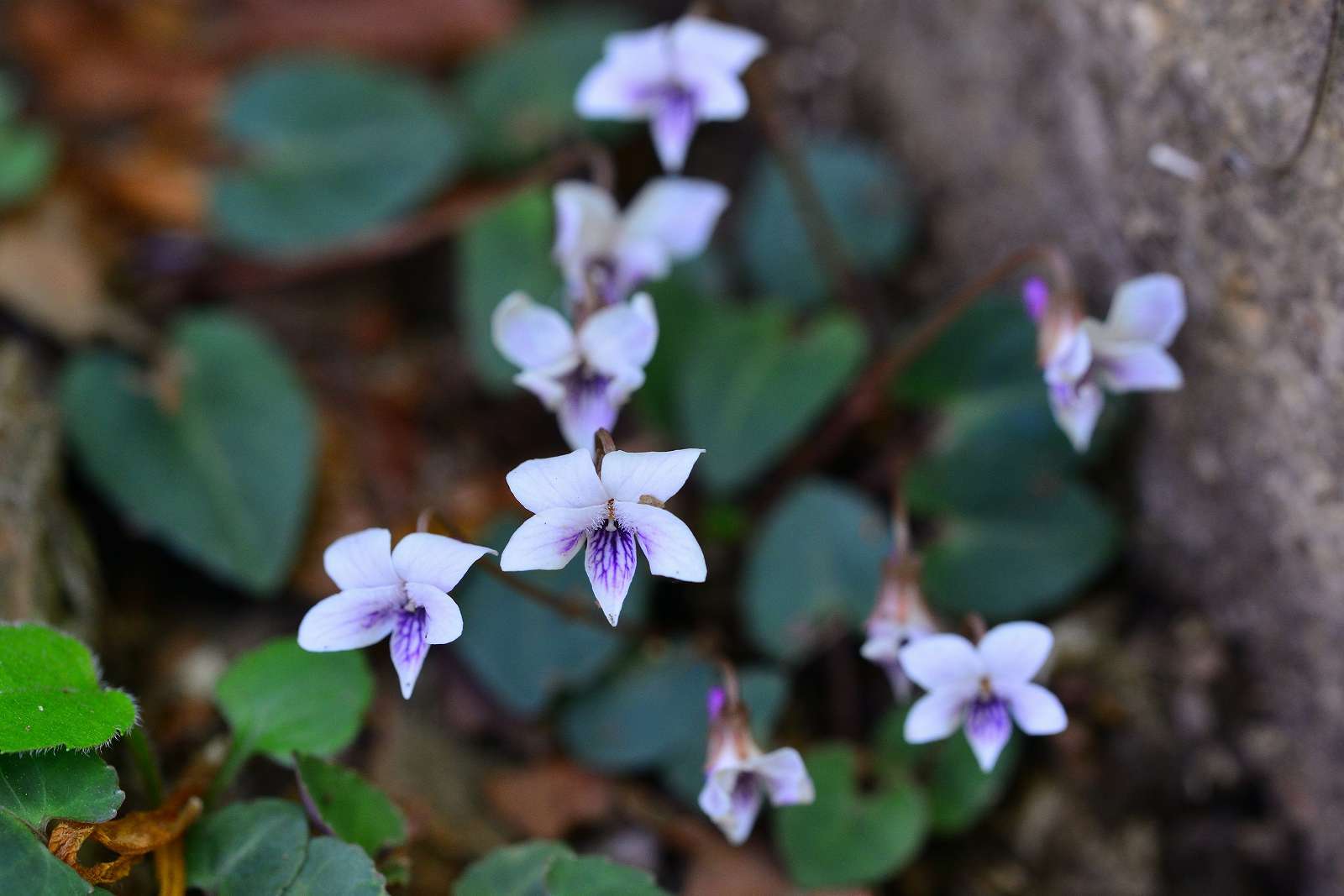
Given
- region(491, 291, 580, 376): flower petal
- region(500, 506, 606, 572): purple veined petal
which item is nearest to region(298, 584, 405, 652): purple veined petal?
region(500, 506, 606, 572): purple veined petal

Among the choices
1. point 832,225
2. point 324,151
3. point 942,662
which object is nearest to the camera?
point 942,662

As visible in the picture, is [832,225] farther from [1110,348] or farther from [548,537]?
[548,537]

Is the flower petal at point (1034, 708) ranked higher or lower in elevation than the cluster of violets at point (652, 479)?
lower

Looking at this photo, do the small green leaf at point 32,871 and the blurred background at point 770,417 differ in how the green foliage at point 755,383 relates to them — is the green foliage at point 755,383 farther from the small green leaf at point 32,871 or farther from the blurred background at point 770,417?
the small green leaf at point 32,871

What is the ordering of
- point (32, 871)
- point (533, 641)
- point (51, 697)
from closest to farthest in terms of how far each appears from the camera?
point (32, 871)
point (51, 697)
point (533, 641)

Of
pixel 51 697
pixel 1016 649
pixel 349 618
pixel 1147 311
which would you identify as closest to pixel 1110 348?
pixel 1147 311

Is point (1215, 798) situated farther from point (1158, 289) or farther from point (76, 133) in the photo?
point (76, 133)

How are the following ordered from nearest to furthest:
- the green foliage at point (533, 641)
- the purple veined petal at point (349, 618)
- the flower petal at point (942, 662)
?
the purple veined petal at point (349, 618), the flower petal at point (942, 662), the green foliage at point (533, 641)

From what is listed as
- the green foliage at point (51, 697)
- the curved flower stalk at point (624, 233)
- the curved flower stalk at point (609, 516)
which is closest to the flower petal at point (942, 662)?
the curved flower stalk at point (609, 516)
